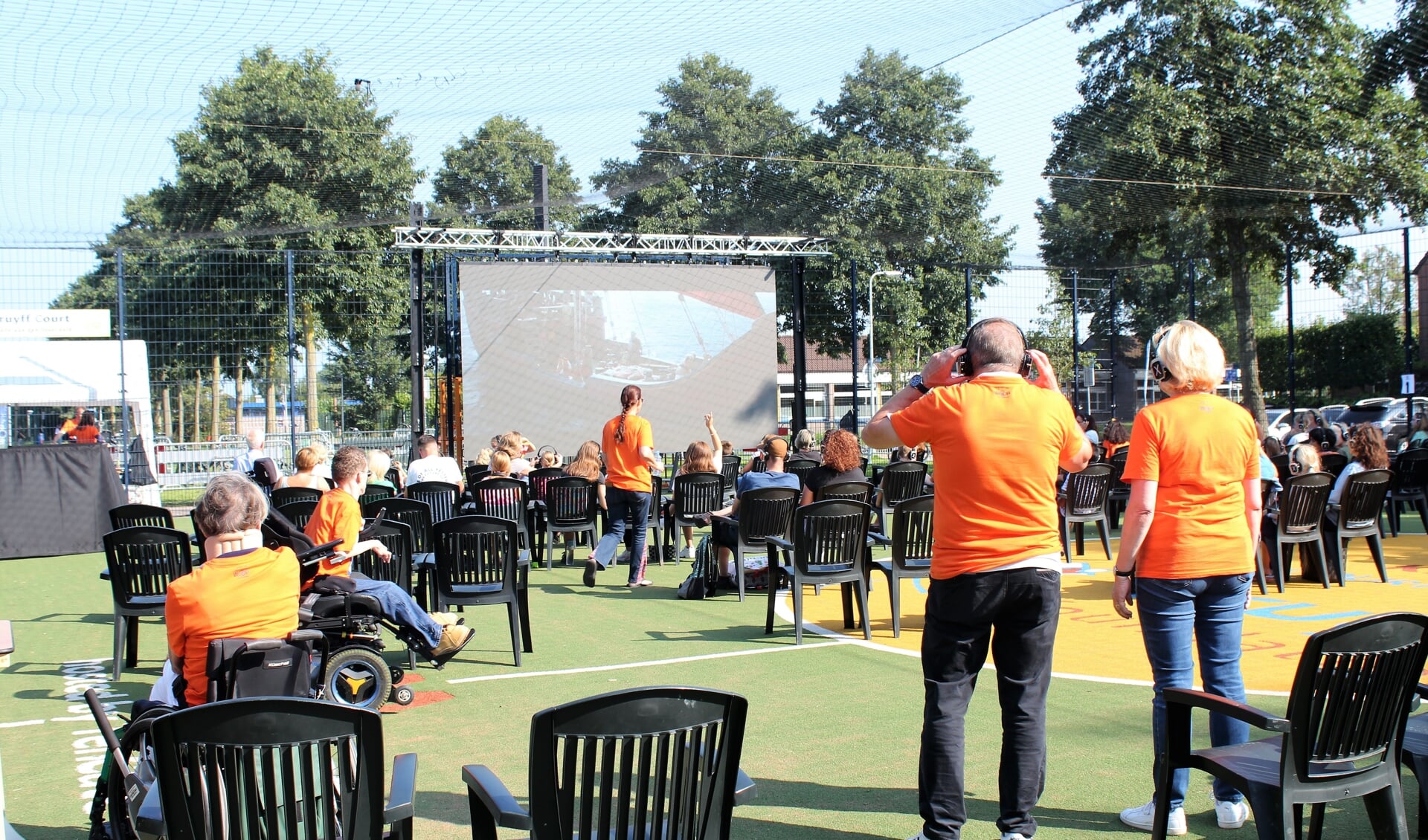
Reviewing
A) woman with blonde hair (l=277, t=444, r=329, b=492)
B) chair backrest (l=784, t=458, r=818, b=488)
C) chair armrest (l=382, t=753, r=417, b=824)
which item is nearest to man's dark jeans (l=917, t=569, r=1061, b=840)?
chair armrest (l=382, t=753, r=417, b=824)

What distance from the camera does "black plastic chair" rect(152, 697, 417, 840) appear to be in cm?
237

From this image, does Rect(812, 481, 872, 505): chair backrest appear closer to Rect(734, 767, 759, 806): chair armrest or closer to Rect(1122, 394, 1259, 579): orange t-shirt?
Rect(1122, 394, 1259, 579): orange t-shirt

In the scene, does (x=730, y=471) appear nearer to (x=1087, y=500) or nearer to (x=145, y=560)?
(x=1087, y=500)

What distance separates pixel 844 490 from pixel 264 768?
5.87m

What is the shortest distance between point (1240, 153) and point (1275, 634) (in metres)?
18.3

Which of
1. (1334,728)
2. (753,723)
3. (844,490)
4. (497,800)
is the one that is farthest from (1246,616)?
(497,800)

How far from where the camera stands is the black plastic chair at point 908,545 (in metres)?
6.84

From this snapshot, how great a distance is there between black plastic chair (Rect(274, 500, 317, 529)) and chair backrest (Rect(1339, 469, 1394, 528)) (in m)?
7.50

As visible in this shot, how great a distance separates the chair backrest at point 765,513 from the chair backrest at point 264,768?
18.5 ft

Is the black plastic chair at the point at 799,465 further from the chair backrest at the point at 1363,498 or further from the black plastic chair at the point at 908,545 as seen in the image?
the chair backrest at the point at 1363,498

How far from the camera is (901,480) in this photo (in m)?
11.0

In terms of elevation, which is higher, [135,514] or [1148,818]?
[135,514]

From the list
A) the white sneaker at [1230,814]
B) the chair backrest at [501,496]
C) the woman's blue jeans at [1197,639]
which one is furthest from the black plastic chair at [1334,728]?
the chair backrest at [501,496]

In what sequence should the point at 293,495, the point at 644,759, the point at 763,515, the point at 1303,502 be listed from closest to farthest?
the point at 644,759 < the point at 1303,502 < the point at 763,515 < the point at 293,495
